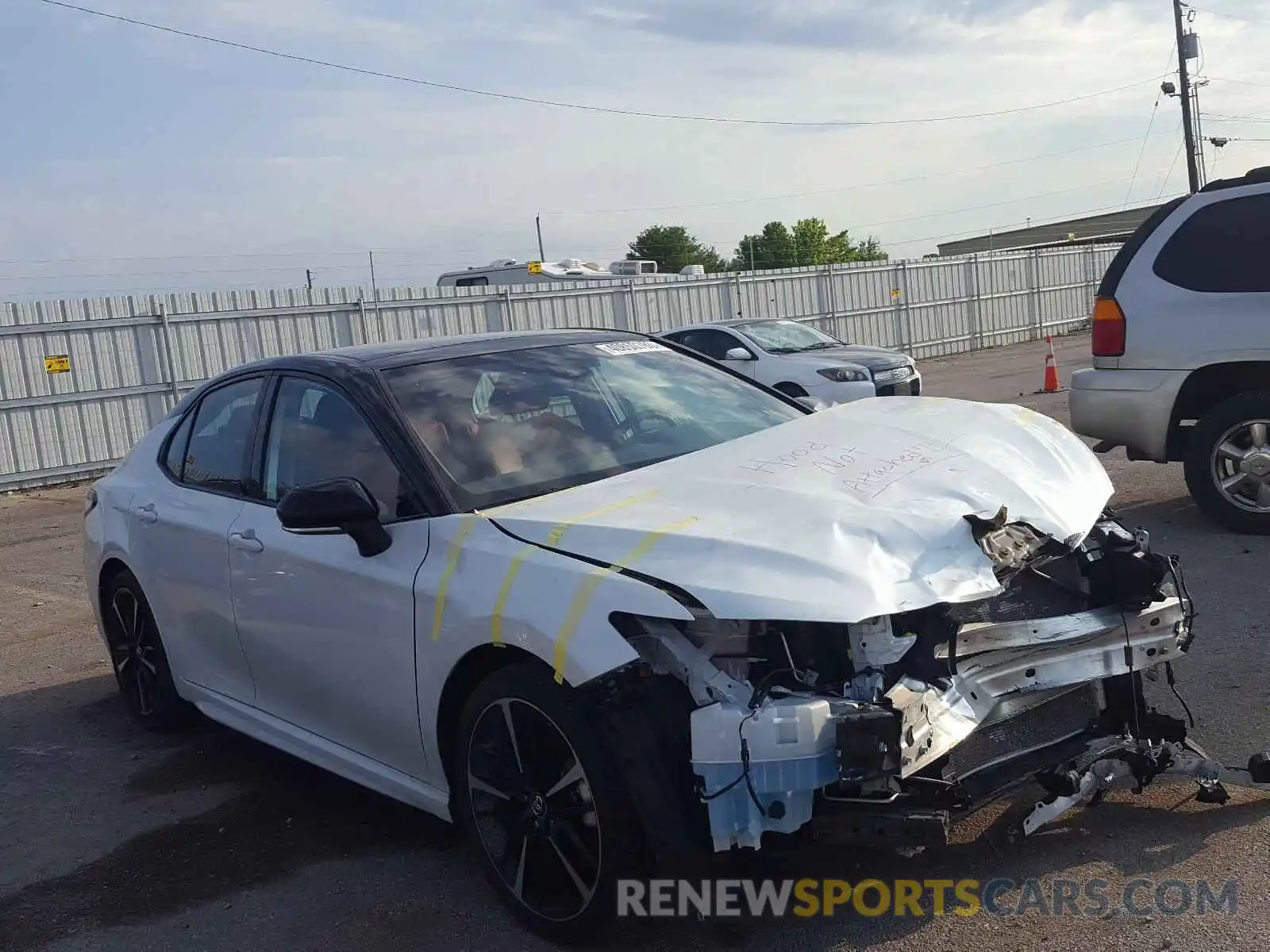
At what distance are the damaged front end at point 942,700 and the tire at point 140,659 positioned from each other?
3.14 metres

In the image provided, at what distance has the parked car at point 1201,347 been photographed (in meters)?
6.90

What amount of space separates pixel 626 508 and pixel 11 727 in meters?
3.96

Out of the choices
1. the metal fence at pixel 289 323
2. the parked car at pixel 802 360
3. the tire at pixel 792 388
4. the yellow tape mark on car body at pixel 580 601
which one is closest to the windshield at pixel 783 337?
the parked car at pixel 802 360

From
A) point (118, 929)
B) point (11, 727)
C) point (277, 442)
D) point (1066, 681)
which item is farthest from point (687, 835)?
point (11, 727)

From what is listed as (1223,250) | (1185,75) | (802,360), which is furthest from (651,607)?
(1185,75)

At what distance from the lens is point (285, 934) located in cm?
356

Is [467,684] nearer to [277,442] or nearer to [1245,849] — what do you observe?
[277,442]

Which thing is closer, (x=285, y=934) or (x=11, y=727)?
(x=285, y=934)

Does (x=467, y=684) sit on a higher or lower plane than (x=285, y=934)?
higher

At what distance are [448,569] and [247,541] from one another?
1.23 m

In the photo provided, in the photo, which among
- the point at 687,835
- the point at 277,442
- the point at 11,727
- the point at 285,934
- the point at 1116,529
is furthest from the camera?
the point at 11,727

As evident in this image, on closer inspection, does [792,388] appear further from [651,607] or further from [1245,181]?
[651,607]

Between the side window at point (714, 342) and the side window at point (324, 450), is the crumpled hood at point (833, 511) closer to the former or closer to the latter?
the side window at point (324, 450)

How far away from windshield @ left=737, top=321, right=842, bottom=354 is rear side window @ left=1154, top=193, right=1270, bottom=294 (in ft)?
29.9
